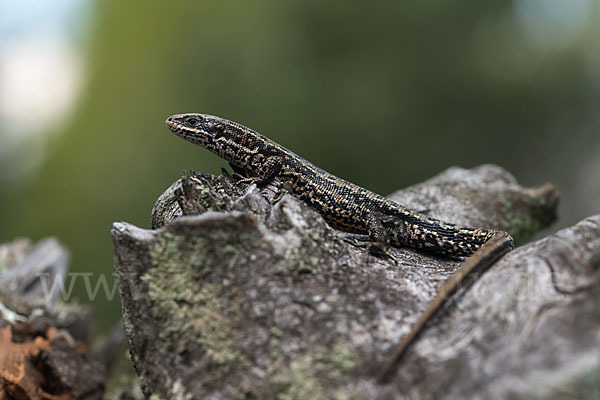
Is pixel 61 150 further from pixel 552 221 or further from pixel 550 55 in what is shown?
pixel 550 55

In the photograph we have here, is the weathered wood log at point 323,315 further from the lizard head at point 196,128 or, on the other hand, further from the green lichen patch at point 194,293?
the lizard head at point 196,128

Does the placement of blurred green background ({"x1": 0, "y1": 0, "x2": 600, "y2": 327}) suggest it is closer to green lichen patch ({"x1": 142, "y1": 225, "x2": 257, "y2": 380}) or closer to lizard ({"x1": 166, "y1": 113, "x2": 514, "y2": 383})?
lizard ({"x1": 166, "y1": 113, "x2": 514, "y2": 383})

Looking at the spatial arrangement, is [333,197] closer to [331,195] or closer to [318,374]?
[331,195]

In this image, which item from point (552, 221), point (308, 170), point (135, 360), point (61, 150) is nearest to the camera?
point (135, 360)

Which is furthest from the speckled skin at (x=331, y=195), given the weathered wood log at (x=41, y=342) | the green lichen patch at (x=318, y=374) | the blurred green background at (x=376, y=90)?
the blurred green background at (x=376, y=90)

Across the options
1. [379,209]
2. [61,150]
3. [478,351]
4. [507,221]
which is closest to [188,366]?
[478,351]

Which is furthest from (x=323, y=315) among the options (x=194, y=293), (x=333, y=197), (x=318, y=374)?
(x=333, y=197)

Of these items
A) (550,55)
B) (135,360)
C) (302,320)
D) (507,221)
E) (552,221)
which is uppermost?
(550,55)

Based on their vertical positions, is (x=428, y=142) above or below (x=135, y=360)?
above
